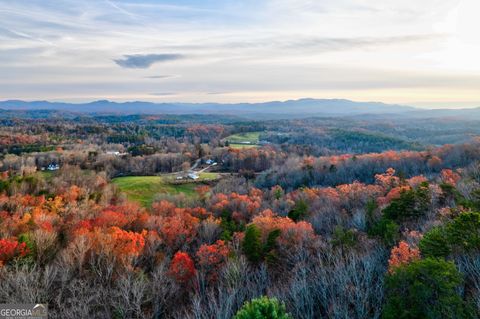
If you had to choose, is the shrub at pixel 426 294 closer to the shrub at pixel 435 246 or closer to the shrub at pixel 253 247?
the shrub at pixel 435 246

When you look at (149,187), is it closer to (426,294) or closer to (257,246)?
(257,246)

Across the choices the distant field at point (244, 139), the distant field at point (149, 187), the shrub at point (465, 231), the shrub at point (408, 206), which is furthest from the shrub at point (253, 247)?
the distant field at point (244, 139)

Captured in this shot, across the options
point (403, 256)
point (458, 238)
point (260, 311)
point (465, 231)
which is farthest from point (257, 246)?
point (260, 311)

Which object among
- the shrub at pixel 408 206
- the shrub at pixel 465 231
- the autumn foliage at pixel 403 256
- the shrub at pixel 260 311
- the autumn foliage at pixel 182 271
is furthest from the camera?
the shrub at pixel 408 206

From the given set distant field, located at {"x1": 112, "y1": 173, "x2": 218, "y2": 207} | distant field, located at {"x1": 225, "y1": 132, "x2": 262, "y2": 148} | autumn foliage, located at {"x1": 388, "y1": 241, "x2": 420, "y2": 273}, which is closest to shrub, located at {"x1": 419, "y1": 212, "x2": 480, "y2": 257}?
autumn foliage, located at {"x1": 388, "y1": 241, "x2": 420, "y2": 273}

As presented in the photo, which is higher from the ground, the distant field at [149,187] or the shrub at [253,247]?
the shrub at [253,247]

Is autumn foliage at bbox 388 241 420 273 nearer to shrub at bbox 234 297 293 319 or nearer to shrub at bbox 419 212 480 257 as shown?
shrub at bbox 419 212 480 257

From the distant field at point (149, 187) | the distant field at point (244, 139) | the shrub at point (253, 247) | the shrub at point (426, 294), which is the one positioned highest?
the shrub at point (426, 294)

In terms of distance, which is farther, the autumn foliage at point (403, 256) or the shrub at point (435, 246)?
the autumn foliage at point (403, 256)

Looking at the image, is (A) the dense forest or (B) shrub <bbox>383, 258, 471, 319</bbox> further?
(A) the dense forest

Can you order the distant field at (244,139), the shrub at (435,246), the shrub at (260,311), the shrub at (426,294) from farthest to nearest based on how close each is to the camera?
the distant field at (244,139)
the shrub at (435,246)
the shrub at (426,294)
the shrub at (260,311)

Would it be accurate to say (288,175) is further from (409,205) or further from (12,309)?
(12,309)
